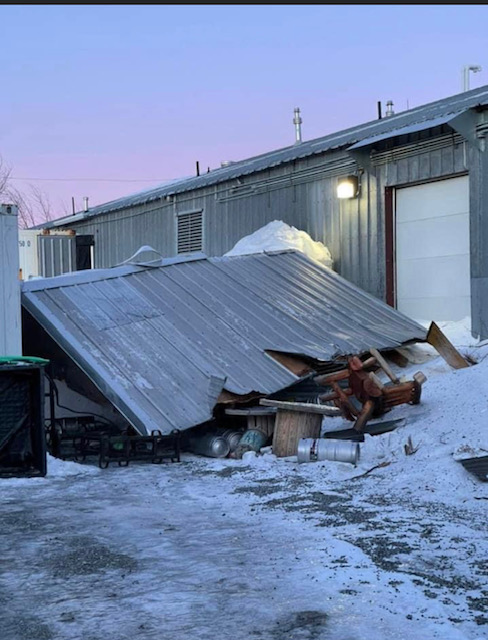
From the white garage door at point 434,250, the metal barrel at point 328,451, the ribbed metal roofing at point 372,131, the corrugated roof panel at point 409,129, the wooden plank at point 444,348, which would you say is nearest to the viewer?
the metal barrel at point 328,451

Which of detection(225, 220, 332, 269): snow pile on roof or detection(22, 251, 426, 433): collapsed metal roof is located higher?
detection(225, 220, 332, 269): snow pile on roof

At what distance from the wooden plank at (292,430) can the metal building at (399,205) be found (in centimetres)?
421

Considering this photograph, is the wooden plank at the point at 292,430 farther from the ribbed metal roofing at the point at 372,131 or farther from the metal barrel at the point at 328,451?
the ribbed metal roofing at the point at 372,131

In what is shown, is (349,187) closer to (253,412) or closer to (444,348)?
(444,348)

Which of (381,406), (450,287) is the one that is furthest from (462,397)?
(450,287)

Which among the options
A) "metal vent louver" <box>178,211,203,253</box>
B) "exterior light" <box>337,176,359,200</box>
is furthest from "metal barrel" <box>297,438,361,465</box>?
"metal vent louver" <box>178,211,203,253</box>

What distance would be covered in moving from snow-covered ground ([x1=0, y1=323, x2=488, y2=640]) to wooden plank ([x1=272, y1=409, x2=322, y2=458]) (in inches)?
8.3

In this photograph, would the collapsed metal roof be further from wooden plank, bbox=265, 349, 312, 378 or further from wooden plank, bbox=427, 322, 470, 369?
wooden plank, bbox=427, 322, 470, 369

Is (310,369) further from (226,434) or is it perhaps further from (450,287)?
(450,287)

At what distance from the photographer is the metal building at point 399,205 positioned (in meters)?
13.0

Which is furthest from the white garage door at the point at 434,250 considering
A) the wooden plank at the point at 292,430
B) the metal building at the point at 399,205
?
the wooden plank at the point at 292,430

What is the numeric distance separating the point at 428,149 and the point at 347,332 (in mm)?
3413

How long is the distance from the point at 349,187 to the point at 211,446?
6903mm

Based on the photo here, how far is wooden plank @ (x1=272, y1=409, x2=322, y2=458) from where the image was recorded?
9906 mm
